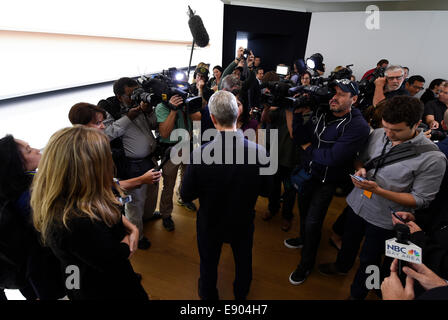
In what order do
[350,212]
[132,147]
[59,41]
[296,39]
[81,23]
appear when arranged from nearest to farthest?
[350,212] < [132,147] < [59,41] < [81,23] < [296,39]

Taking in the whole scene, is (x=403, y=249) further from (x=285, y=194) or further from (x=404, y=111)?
(x=285, y=194)

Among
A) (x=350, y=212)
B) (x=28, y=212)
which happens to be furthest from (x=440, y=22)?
(x=28, y=212)

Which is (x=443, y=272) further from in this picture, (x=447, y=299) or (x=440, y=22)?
(x=440, y=22)

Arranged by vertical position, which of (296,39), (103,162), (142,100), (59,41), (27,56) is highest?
(296,39)

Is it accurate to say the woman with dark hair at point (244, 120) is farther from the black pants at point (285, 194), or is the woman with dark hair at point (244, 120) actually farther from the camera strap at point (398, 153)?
the camera strap at point (398, 153)

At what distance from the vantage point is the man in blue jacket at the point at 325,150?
5.08ft

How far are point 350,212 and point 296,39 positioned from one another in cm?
670

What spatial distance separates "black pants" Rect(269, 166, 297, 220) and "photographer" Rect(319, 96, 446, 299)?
30.2 inches

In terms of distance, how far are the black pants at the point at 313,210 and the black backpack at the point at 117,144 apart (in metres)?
1.56

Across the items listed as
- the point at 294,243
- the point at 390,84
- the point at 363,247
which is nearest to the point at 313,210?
the point at 363,247

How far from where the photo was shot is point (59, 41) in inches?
87.4

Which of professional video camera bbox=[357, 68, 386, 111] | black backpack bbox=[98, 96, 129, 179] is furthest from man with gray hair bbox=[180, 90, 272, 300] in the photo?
professional video camera bbox=[357, 68, 386, 111]

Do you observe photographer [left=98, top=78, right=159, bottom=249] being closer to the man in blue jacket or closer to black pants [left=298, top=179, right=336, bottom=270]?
the man in blue jacket
